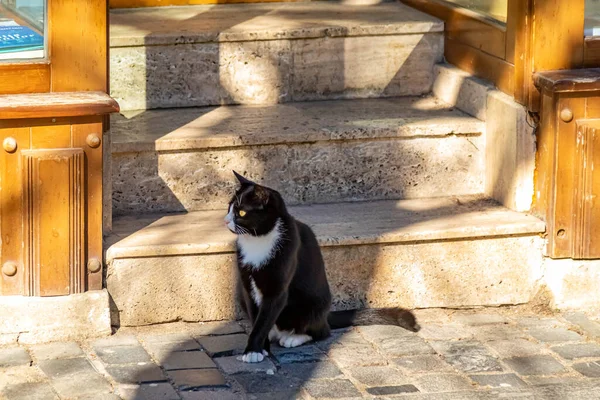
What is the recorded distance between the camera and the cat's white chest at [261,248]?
4.18 meters

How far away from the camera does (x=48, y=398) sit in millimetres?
3791

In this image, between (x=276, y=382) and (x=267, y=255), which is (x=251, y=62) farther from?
(x=276, y=382)

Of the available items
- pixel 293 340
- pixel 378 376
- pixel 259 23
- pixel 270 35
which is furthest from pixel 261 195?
pixel 259 23

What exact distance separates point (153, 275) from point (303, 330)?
667 mm

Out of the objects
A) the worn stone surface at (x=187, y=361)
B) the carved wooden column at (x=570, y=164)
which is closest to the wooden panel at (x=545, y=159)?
the carved wooden column at (x=570, y=164)

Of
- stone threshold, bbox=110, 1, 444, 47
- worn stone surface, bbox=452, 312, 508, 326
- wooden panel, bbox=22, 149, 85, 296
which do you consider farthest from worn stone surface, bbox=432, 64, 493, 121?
wooden panel, bbox=22, 149, 85, 296

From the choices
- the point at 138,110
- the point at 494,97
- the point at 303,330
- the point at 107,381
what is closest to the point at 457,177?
the point at 494,97

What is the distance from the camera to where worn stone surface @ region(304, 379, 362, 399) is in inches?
152

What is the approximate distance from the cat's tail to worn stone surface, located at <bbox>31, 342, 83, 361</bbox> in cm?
103

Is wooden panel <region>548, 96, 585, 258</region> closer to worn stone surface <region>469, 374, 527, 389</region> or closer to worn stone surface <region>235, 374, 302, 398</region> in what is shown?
worn stone surface <region>469, 374, 527, 389</region>

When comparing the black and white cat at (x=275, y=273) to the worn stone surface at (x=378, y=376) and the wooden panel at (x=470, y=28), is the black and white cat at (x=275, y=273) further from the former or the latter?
the wooden panel at (x=470, y=28)

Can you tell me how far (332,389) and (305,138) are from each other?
56.3 inches

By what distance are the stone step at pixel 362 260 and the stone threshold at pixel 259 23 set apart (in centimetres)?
105

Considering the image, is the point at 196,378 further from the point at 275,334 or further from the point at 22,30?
the point at 22,30
